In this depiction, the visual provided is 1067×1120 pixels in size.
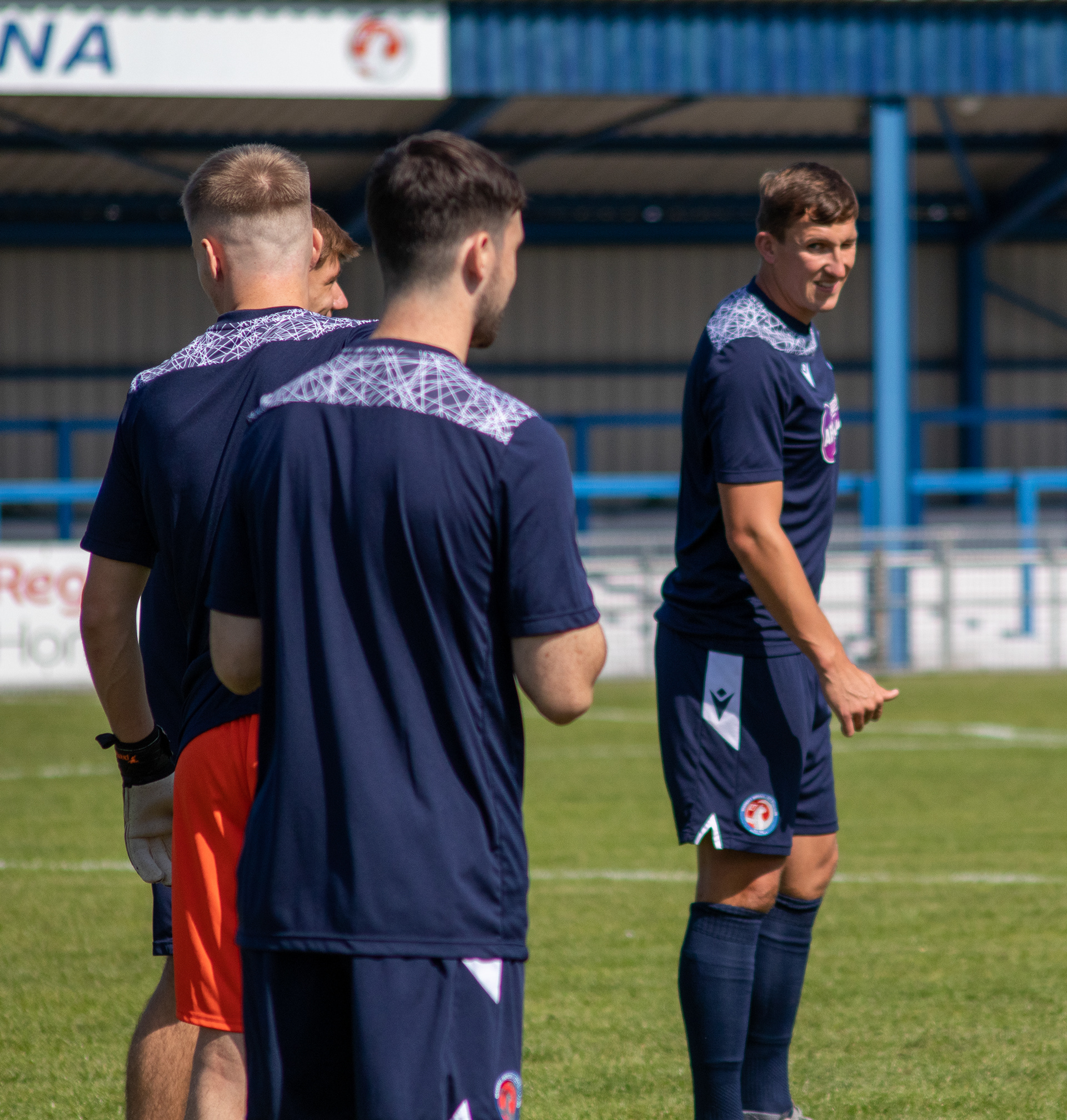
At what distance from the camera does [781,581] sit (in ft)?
10.5

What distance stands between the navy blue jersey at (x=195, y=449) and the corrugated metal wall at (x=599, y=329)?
2289 centimetres

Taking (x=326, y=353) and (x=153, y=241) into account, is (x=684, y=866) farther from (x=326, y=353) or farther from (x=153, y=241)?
(x=153, y=241)

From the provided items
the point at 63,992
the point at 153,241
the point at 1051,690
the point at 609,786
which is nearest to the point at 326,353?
the point at 63,992

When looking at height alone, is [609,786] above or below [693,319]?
below

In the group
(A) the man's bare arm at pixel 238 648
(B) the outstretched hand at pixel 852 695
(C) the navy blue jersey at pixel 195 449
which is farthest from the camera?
(B) the outstretched hand at pixel 852 695

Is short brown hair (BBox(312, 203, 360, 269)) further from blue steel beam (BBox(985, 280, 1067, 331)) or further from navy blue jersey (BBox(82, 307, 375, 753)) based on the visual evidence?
blue steel beam (BBox(985, 280, 1067, 331))

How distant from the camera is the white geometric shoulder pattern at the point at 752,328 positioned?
11.0 feet

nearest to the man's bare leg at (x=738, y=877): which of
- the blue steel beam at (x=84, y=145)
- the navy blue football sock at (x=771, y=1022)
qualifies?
the navy blue football sock at (x=771, y=1022)

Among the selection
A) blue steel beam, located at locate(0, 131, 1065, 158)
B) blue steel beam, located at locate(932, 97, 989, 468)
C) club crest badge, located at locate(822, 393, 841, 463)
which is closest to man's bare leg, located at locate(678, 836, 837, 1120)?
club crest badge, located at locate(822, 393, 841, 463)

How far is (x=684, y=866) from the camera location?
249 inches

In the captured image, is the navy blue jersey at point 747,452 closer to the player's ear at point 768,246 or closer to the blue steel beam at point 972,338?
the player's ear at point 768,246

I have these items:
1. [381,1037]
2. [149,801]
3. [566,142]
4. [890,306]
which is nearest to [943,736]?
[890,306]

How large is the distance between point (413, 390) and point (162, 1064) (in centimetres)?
163

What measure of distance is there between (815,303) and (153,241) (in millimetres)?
23034
